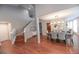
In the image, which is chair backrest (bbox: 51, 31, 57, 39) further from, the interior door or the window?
the interior door

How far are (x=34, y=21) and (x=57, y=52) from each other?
68cm

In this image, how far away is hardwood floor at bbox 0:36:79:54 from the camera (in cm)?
258

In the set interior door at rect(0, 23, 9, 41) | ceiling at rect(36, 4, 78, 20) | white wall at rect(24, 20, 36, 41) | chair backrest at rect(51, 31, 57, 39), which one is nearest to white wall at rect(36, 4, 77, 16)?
ceiling at rect(36, 4, 78, 20)

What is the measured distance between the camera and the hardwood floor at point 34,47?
258 cm

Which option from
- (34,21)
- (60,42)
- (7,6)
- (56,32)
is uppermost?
(7,6)

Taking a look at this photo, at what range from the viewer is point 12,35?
2.59m

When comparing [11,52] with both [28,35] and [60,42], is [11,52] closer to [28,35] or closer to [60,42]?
[28,35]

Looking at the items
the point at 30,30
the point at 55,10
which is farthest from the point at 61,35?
the point at 30,30

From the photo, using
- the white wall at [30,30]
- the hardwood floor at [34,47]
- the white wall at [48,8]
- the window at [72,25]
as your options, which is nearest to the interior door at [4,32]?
the hardwood floor at [34,47]

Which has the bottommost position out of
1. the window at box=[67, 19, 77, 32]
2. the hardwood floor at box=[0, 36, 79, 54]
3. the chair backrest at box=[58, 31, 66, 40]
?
the hardwood floor at box=[0, 36, 79, 54]

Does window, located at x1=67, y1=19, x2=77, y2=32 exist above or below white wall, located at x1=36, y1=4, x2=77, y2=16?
Answer: below

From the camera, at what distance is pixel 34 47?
2.59 m
